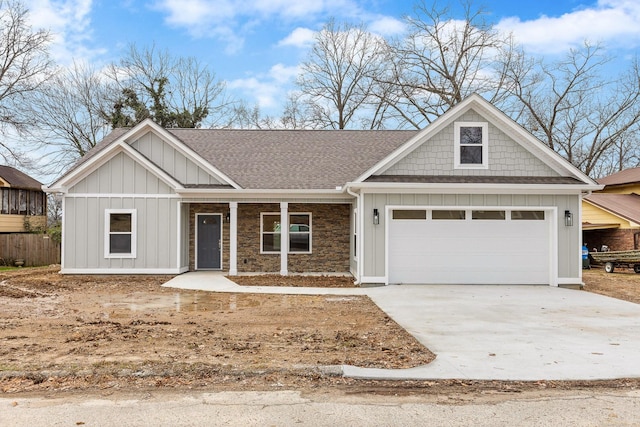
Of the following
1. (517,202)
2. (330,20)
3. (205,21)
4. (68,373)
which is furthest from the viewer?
(330,20)

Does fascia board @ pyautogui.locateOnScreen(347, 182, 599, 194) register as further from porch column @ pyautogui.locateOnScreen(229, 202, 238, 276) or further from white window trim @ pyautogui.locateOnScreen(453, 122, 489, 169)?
porch column @ pyautogui.locateOnScreen(229, 202, 238, 276)

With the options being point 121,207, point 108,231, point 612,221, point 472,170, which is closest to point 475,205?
point 472,170

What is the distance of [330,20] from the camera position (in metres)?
33.3

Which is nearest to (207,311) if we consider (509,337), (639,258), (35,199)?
(509,337)

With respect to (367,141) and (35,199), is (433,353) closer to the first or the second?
(367,141)

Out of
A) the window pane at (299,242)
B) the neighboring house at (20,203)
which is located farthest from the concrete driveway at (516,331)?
the neighboring house at (20,203)

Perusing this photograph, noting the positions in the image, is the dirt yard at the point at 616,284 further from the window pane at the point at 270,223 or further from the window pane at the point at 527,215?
the window pane at the point at 270,223

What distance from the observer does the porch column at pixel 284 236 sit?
1555 cm

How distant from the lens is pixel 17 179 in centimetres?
2547

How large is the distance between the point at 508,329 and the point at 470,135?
728 centimetres

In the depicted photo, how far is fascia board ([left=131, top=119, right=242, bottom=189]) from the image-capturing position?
1546cm

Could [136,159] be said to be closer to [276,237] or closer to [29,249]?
[276,237]

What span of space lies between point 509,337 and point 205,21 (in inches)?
731

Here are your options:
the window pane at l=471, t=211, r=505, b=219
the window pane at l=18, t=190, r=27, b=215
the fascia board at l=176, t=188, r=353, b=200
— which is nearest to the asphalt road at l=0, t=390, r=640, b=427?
the window pane at l=471, t=211, r=505, b=219
